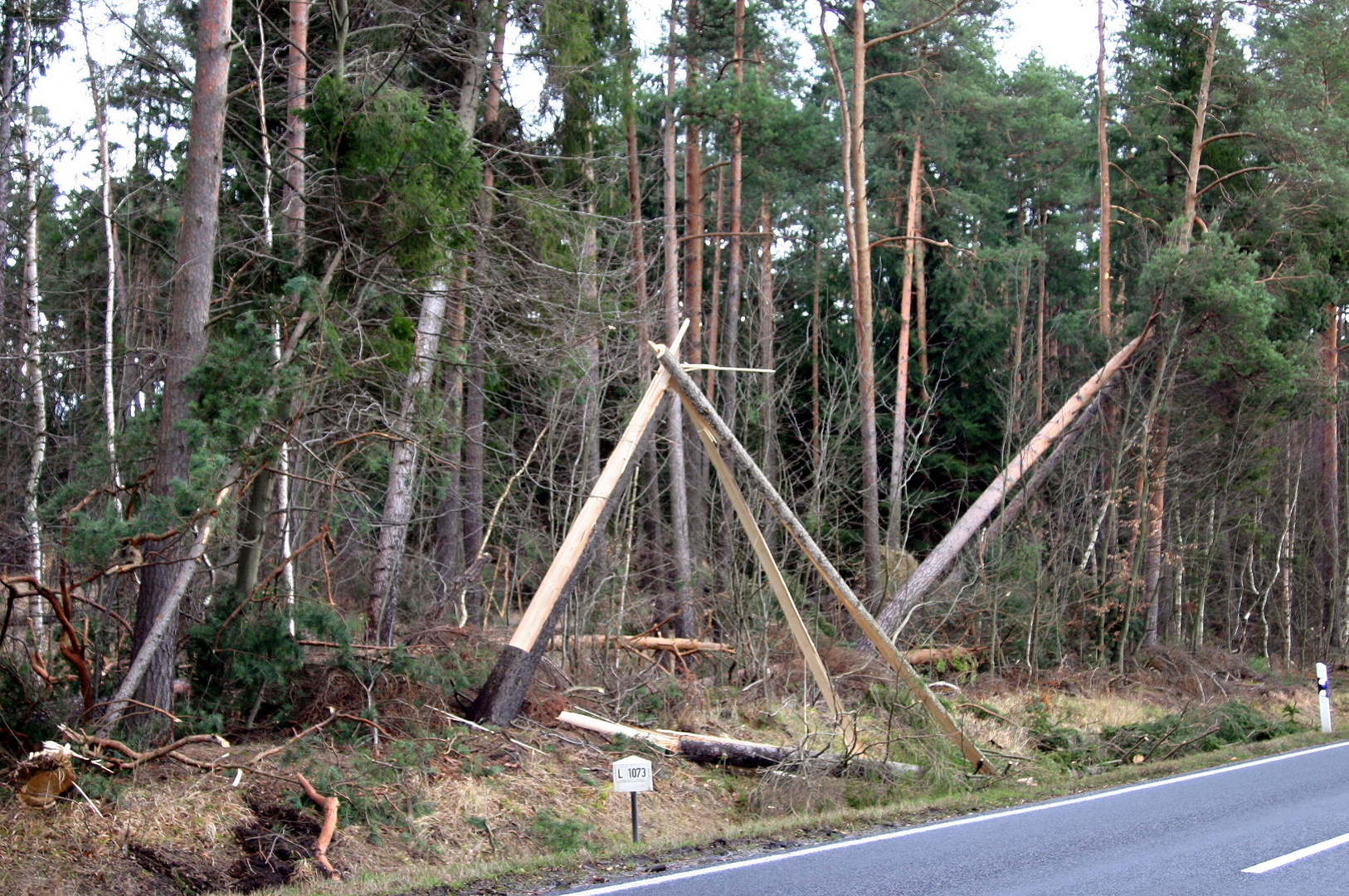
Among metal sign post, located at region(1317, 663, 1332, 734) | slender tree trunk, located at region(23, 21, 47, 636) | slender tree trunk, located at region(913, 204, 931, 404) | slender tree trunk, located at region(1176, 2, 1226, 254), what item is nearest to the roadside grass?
metal sign post, located at region(1317, 663, 1332, 734)

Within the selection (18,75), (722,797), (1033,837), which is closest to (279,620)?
(722,797)

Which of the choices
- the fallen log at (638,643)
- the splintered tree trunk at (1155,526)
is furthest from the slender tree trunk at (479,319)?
the splintered tree trunk at (1155,526)

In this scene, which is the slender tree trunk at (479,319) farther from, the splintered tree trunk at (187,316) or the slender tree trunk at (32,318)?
the slender tree trunk at (32,318)

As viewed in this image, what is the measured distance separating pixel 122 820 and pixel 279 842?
109 centimetres

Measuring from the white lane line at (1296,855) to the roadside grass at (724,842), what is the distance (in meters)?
2.86

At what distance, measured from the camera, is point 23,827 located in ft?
24.0

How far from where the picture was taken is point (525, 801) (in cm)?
988

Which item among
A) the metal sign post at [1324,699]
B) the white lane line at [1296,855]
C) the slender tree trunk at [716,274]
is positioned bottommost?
the metal sign post at [1324,699]

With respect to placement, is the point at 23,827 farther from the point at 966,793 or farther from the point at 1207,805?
the point at 1207,805

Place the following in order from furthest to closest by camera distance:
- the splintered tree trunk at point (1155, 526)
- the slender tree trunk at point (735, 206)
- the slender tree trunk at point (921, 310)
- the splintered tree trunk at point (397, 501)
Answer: the slender tree trunk at point (921, 310), the splintered tree trunk at point (1155, 526), the slender tree trunk at point (735, 206), the splintered tree trunk at point (397, 501)

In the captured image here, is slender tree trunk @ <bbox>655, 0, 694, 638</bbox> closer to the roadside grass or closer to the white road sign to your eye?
the roadside grass

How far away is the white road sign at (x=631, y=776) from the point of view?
26.8 ft

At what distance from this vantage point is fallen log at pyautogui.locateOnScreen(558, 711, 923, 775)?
11383mm

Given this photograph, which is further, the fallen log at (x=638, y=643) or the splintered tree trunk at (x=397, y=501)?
the fallen log at (x=638, y=643)
